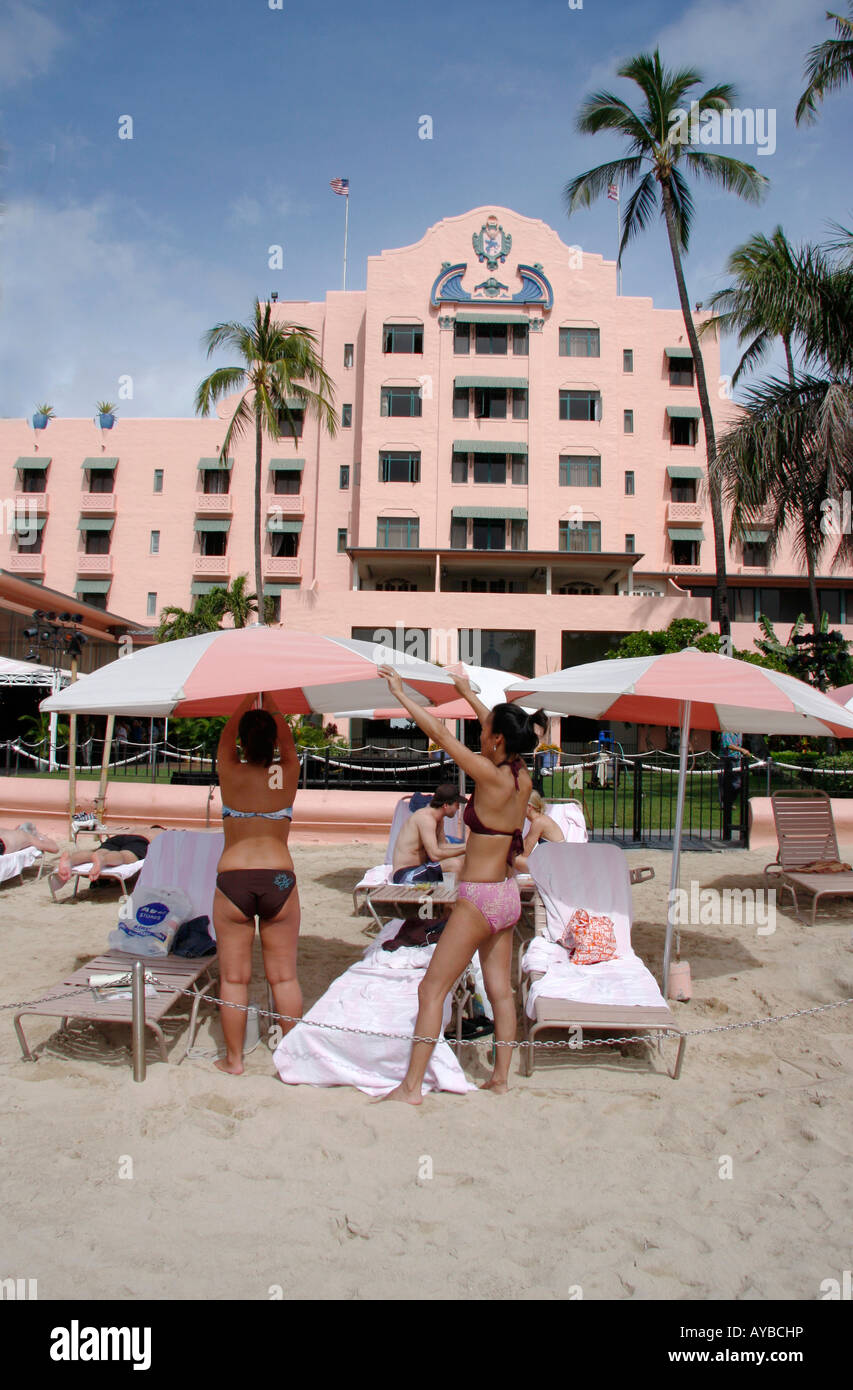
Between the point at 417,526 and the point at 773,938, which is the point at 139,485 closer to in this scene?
the point at 417,526

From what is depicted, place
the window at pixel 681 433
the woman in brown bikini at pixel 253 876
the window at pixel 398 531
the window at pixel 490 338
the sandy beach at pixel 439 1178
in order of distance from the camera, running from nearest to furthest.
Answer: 1. the sandy beach at pixel 439 1178
2. the woman in brown bikini at pixel 253 876
3. the window at pixel 398 531
4. the window at pixel 490 338
5. the window at pixel 681 433

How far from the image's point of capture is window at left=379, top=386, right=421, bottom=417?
1368 inches

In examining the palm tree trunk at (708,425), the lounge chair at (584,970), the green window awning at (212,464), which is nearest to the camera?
the lounge chair at (584,970)

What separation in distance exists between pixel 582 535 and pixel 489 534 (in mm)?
3766

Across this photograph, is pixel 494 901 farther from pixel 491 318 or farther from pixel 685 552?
pixel 685 552

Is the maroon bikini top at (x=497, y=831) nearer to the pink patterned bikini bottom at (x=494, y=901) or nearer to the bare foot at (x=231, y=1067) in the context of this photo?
the pink patterned bikini bottom at (x=494, y=901)

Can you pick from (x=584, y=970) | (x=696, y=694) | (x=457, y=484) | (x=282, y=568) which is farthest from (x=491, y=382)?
(x=584, y=970)

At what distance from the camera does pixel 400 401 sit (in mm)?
34875

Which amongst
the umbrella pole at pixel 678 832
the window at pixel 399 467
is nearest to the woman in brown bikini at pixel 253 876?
the umbrella pole at pixel 678 832

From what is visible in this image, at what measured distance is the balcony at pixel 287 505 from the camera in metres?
38.9

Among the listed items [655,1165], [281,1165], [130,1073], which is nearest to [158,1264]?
[281,1165]

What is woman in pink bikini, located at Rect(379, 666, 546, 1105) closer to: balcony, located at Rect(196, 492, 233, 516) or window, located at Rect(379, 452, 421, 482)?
window, located at Rect(379, 452, 421, 482)

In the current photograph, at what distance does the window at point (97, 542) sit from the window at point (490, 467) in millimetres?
17999

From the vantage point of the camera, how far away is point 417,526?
3434cm
